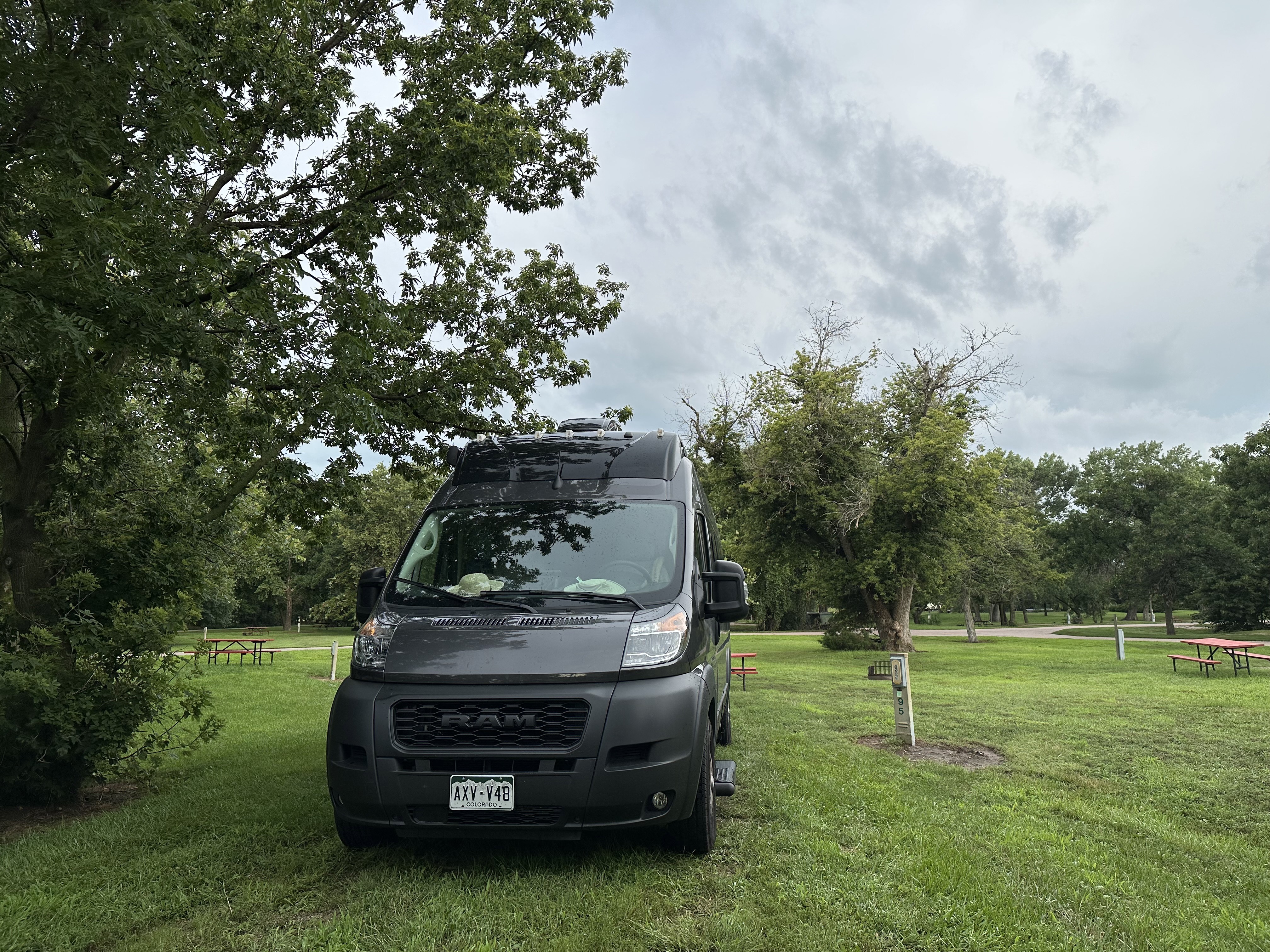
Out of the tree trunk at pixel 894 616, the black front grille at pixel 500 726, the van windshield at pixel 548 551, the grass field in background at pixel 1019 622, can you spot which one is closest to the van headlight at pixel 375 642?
the van windshield at pixel 548 551

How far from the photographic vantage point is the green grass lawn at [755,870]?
3510 mm

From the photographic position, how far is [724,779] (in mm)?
5012

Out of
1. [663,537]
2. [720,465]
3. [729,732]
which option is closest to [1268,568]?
[720,465]

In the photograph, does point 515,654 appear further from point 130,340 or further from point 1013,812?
point 1013,812

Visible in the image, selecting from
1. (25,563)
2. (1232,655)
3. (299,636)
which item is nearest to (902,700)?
(25,563)

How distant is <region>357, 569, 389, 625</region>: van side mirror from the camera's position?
16.9 feet

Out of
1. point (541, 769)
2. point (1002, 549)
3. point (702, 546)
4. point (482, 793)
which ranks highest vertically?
point (1002, 549)

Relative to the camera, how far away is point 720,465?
94.5 feet

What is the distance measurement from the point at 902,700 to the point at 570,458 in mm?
5298

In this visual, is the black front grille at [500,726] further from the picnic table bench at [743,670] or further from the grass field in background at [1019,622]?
the grass field in background at [1019,622]

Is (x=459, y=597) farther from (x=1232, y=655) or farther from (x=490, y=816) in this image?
(x=1232, y=655)

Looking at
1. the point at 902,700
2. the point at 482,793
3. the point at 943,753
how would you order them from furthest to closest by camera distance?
the point at 902,700, the point at 943,753, the point at 482,793

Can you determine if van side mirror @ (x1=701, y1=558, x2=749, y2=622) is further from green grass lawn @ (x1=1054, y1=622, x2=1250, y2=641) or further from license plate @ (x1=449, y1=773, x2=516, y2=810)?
green grass lawn @ (x1=1054, y1=622, x2=1250, y2=641)

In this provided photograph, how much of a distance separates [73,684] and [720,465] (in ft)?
79.7
